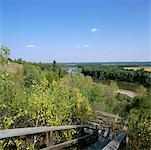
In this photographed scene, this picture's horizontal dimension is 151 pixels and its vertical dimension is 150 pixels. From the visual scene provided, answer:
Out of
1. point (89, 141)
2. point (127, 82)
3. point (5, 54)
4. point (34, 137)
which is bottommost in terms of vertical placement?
point (127, 82)

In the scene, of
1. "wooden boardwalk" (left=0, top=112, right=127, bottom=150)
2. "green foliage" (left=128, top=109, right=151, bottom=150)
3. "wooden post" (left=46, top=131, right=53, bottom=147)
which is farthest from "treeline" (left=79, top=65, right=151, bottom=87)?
"wooden post" (left=46, top=131, right=53, bottom=147)

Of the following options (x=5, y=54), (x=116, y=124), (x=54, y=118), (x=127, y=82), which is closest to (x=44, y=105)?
(x=54, y=118)

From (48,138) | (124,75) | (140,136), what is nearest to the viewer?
(48,138)

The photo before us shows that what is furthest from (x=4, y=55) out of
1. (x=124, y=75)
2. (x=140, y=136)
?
(x=124, y=75)

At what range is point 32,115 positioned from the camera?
275 inches

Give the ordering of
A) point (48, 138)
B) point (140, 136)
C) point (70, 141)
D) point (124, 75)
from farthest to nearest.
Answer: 1. point (124, 75)
2. point (140, 136)
3. point (70, 141)
4. point (48, 138)

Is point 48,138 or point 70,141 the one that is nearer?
point 48,138

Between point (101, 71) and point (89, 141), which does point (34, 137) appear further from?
point (101, 71)

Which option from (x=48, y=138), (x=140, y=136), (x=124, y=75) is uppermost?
(x=48, y=138)

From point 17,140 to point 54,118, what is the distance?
10.5ft

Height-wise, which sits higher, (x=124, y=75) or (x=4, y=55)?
(x=4, y=55)

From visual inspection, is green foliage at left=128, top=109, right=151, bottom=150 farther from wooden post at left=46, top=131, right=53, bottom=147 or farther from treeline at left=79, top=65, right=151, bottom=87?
treeline at left=79, top=65, right=151, bottom=87

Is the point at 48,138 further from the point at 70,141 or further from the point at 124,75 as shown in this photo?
the point at 124,75

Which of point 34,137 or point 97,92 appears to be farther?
point 97,92
